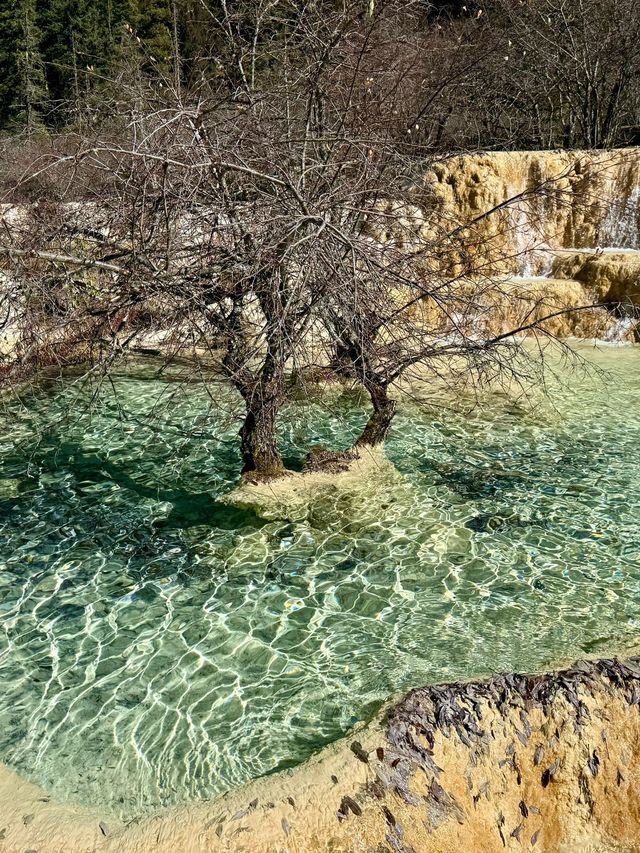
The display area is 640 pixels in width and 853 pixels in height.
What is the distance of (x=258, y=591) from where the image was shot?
4445 mm

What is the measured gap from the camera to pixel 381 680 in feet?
12.1

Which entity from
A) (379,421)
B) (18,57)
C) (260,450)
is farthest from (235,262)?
(18,57)

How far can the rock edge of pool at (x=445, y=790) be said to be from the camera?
112 inches

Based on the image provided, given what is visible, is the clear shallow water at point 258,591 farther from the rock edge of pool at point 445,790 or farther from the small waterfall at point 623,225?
the small waterfall at point 623,225

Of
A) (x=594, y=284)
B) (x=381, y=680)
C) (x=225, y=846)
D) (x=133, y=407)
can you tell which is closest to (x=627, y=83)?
(x=594, y=284)

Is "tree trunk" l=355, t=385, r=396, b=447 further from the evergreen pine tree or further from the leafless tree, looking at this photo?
the evergreen pine tree

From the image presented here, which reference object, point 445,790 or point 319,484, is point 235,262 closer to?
point 319,484

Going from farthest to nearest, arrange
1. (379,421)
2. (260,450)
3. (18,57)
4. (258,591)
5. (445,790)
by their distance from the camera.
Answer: (18,57) < (379,421) < (260,450) < (258,591) < (445,790)

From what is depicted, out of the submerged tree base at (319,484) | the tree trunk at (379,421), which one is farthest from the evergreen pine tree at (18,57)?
the submerged tree base at (319,484)

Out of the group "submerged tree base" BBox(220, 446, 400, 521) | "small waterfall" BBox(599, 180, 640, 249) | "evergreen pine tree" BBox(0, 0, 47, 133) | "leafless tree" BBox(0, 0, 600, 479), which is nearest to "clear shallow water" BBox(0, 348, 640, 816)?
"submerged tree base" BBox(220, 446, 400, 521)

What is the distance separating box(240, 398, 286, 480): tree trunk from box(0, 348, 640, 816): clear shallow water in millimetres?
354

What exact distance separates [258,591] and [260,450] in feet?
4.31

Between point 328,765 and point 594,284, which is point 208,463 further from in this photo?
point 594,284

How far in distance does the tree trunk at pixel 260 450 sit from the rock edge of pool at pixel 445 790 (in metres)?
2.42
